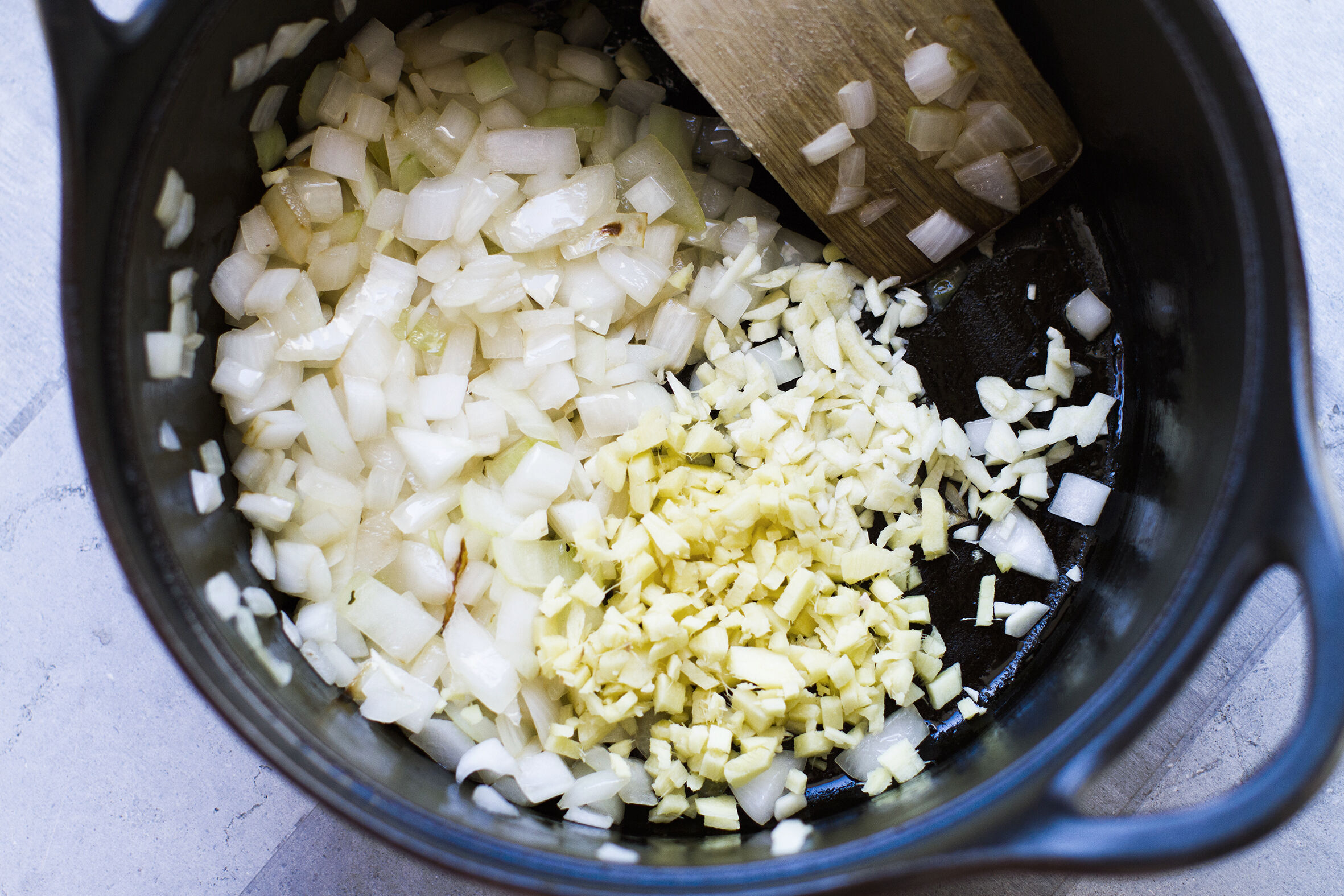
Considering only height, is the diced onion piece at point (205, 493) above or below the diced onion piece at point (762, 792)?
above

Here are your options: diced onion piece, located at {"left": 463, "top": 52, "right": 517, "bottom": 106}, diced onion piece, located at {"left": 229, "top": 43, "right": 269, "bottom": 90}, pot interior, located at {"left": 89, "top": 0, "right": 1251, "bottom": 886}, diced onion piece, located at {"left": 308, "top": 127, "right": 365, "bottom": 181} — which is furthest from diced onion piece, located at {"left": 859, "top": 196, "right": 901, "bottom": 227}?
diced onion piece, located at {"left": 229, "top": 43, "right": 269, "bottom": 90}

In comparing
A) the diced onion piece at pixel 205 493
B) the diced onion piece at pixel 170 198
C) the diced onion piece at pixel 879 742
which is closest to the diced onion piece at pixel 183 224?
the diced onion piece at pixel 170 198

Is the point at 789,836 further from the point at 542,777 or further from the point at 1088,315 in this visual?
the point at 1088,315

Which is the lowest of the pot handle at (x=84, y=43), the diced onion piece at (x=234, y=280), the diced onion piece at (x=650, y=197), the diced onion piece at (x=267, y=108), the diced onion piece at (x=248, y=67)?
the diced onion piece at (x=650, y=197)

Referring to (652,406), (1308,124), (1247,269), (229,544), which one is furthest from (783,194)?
(229,544)

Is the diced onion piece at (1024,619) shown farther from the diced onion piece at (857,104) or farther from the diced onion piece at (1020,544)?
the diced onion piece at (857,104)

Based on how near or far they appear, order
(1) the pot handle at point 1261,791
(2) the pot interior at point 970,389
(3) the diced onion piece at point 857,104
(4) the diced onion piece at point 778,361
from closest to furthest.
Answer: (1) the pot handle at point 1261,791 < (2) the pot interior at point 970,389 < (3) the diced onion piece at point 857,104 < (4) the diced onion piece at point 778,361
